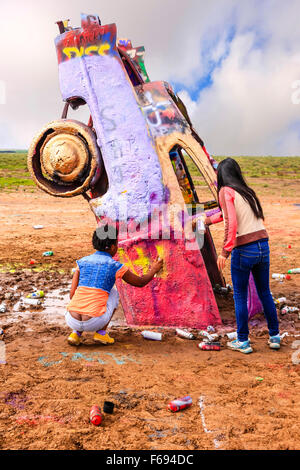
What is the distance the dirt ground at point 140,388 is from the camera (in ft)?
8.81

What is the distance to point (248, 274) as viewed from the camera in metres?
4.13

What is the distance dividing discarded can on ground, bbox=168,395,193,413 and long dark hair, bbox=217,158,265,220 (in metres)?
1.89

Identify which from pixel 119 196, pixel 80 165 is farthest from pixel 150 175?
pixel 80 165

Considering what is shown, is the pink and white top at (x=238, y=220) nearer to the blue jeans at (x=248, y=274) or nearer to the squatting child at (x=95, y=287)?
the blue jeans at (x=248, y=274)

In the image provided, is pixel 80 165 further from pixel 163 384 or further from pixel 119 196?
pixel 163 384

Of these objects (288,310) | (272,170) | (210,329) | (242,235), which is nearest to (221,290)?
(288,310)

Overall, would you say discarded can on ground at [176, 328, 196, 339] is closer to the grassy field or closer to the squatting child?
the squatting child

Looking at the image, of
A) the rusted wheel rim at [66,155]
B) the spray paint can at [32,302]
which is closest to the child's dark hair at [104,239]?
the rusted wheel rim at [66,155]

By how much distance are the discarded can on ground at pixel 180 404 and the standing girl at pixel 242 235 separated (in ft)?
4.24

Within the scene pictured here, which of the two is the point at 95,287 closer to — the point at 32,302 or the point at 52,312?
the point at 52,312

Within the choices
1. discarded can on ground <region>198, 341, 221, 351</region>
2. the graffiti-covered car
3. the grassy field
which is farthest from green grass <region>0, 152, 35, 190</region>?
discarded can on ground <region>198, 341, 221, 351</region>

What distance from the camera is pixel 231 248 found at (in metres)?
3.94

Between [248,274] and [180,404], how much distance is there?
160cm

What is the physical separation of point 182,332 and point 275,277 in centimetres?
336
